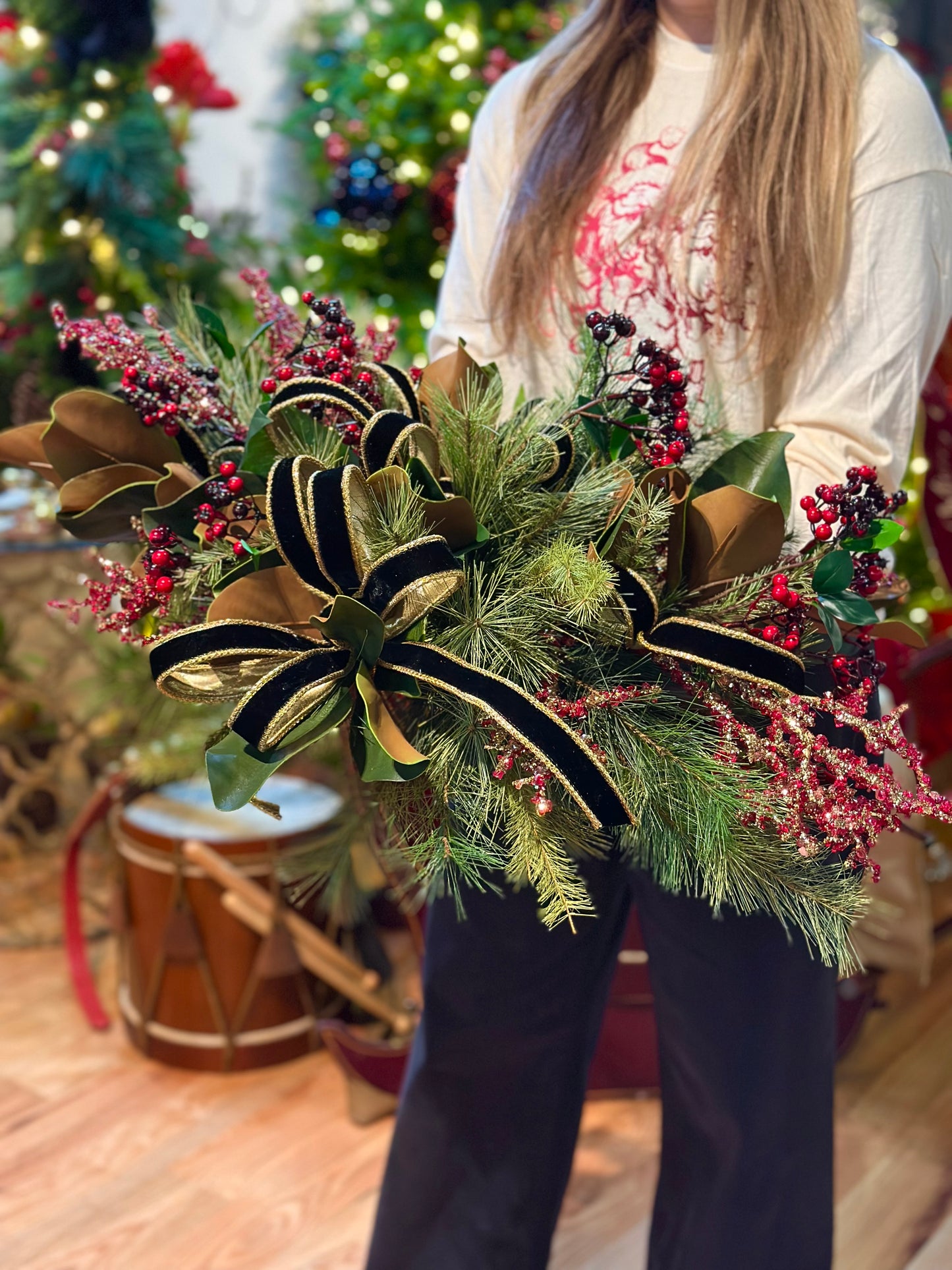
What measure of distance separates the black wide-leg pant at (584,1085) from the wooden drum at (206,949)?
66 cm

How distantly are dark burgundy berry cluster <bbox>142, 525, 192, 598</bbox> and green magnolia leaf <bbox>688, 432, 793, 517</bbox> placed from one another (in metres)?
0.33

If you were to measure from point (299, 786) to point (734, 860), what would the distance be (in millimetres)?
1237

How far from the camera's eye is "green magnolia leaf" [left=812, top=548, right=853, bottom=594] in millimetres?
716

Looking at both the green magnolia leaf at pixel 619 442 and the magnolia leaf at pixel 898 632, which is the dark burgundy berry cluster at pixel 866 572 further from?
the green magnolia leaf at pixel 619 442

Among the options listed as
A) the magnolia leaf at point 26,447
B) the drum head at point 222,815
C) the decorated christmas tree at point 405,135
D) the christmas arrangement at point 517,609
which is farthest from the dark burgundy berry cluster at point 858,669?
the decorated christmas tree at point 405,135

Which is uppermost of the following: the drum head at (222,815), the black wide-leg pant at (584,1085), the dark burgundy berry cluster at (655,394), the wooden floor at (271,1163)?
the dark burgundy berry cluster at (655,394)

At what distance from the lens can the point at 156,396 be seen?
0.79 metres

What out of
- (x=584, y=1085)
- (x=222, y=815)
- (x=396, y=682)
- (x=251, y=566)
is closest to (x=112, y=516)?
(x=251, y=566)

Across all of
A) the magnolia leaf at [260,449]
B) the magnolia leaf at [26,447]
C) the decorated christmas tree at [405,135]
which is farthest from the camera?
the decorated christmas tree at [405,135]

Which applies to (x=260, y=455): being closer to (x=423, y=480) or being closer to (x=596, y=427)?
(x=423, y=480)

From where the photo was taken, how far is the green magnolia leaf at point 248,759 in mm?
650

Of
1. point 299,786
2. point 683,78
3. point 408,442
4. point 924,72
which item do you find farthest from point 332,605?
point 924,72

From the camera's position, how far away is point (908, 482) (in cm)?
199

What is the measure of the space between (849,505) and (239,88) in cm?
295
